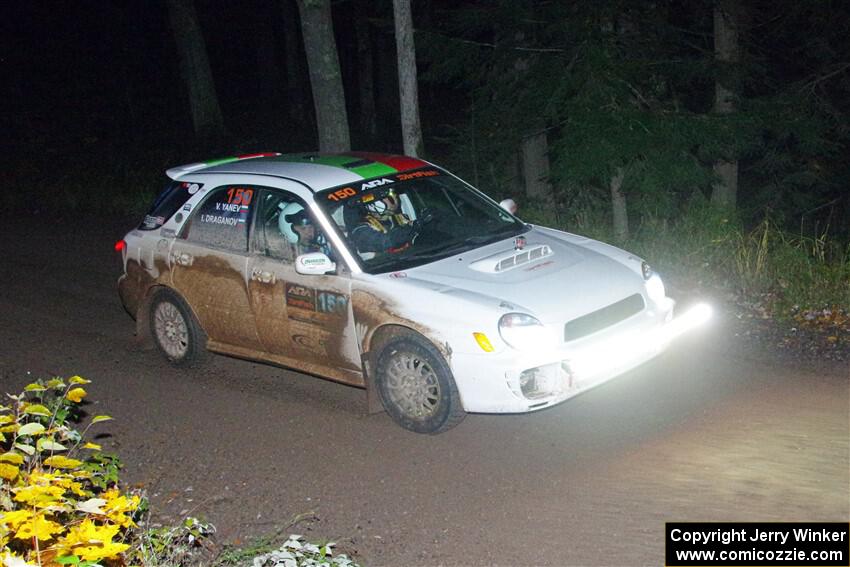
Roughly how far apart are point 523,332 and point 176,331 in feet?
11.7

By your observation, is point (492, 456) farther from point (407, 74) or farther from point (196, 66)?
point (196, 66)

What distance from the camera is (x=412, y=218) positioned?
8.71m

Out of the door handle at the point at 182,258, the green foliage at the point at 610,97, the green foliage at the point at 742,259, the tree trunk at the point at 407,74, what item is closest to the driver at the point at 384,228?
the door handle at the point at 182,258

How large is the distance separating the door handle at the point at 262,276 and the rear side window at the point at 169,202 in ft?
3.92

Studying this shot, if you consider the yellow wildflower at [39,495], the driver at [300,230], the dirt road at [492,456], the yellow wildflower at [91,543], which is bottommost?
the dirt road at [492,456]

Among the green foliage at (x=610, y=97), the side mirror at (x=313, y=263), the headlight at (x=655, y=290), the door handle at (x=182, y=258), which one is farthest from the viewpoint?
the green foliage at (x=610, y=97)

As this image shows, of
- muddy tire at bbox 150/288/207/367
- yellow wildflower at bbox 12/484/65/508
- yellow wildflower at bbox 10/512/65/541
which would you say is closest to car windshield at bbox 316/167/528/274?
muddy tire at bbox 150/288/207/367

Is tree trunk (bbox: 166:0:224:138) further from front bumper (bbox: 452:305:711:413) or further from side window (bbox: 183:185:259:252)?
front bumper (bbox: 452:305:711:413)

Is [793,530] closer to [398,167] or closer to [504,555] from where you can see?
[504,555]

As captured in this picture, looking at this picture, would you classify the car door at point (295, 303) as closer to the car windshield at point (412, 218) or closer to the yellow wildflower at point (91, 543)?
the car windshield at point (412, 218)

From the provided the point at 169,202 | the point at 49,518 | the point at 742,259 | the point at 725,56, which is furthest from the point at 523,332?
the point at 725,56

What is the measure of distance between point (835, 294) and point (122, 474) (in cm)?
637

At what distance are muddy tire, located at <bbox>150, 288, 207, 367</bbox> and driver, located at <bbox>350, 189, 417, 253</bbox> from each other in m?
1.86

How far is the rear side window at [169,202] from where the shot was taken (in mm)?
9383
